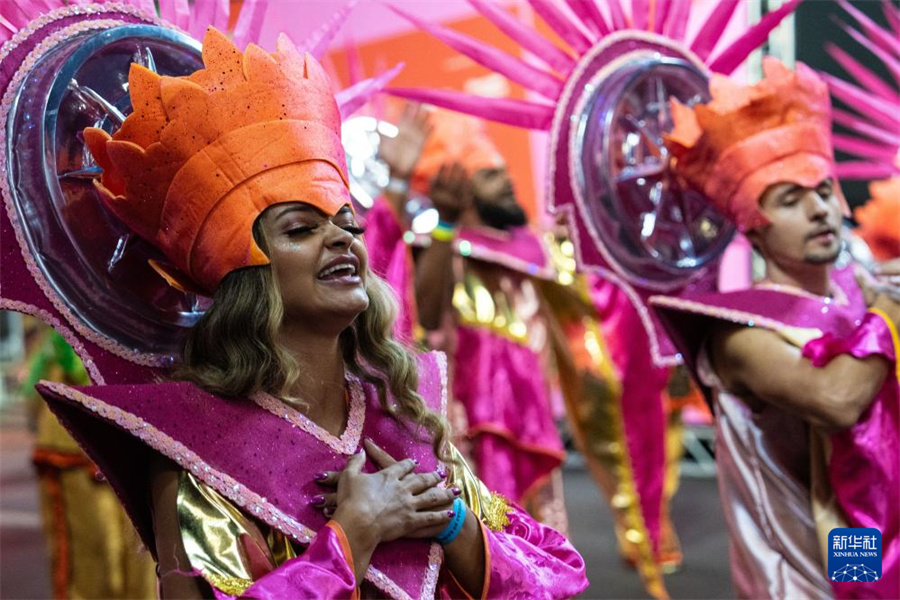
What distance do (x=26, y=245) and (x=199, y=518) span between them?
23.2 inches

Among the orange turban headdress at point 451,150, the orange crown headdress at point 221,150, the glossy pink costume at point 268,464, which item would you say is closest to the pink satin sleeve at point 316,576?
the glossy pink costume at point 268,464

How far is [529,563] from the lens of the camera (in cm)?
193

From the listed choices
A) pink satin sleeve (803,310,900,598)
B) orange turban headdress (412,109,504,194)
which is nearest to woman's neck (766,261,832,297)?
pink satin sleeve (803,310,900,598)

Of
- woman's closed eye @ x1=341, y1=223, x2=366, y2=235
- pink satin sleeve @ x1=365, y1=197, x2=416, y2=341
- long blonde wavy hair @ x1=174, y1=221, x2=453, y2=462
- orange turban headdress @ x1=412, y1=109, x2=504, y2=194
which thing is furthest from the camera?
orange turban headdress @ x1=412, y1=109, x2=504, y2=194

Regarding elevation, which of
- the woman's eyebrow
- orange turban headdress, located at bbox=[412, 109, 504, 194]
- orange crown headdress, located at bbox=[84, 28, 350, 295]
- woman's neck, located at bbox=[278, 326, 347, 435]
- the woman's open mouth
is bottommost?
woman's neck, located at bbox=[278, 326, 347, 435]

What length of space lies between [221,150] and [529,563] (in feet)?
2.89

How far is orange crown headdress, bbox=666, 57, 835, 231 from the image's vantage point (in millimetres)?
2840

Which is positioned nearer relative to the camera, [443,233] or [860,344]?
[860,344]

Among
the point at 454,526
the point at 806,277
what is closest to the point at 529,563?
the point at 454,526

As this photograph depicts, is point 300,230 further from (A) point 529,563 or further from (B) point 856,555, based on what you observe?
(B) point 856,555

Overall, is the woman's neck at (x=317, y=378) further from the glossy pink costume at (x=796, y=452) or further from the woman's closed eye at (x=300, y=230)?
the glossy pink costume at (x=796, y=452)

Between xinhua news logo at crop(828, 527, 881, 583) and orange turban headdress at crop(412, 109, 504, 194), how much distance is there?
2583 millimetres

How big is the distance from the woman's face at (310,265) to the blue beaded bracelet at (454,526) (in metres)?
0.37

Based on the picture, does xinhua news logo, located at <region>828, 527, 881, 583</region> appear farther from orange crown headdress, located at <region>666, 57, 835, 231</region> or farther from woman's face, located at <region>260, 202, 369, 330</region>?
woman's face, located at <region>260, 202, 369, 330</region>
